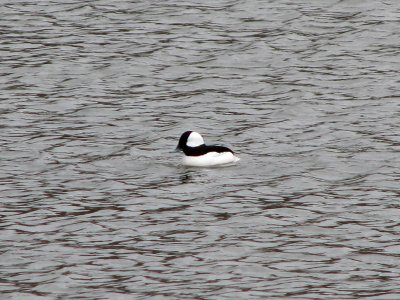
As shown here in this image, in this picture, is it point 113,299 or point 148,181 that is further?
point 148,181

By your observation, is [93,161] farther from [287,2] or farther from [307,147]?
[287,2]

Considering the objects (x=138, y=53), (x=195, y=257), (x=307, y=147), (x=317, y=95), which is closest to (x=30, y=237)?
(x=195, y=257)

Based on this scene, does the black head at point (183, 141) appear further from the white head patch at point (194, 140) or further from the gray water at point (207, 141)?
the gray water at point (207, 141)

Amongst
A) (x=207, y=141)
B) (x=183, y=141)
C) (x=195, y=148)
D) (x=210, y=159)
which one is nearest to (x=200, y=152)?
(x=195, y=148)

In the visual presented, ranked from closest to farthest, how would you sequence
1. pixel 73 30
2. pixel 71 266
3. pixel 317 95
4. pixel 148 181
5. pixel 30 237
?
pixel 71 266
pixel 30 237
pixel 148 181
pixel 317 95
pixel 73 30

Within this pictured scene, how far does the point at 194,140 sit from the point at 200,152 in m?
0.29

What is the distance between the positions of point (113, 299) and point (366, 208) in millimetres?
5585

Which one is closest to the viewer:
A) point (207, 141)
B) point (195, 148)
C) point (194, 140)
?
point (195, 148)

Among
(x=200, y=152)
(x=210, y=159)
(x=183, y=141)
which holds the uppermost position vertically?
(x=183, y=141)

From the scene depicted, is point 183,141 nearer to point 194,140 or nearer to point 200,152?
point 194,140

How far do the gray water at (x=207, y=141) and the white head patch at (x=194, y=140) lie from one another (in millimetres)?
528

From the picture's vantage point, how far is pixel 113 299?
1627 cm

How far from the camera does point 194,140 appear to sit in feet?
76.0

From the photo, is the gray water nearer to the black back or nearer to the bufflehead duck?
the bufflehead duck
